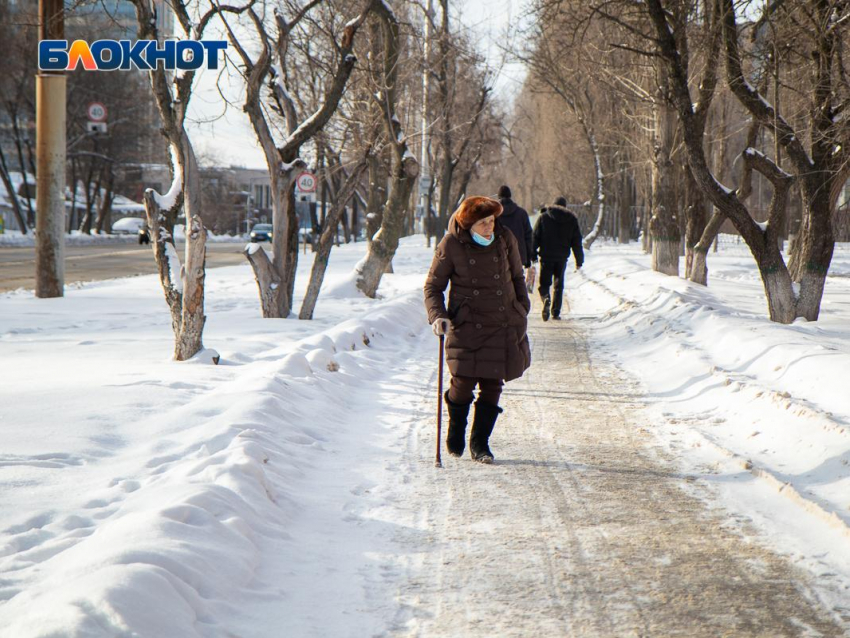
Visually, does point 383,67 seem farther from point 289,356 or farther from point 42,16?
point 289,356

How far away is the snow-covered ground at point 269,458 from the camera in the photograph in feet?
12.2

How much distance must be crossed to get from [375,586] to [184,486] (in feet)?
4.35

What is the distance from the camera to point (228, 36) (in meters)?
12.6

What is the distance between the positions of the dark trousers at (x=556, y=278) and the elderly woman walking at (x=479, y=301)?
848 centimetres

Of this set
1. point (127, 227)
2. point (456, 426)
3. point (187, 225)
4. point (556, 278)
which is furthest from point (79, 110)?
point (456, 426)

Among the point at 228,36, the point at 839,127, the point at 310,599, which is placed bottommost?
the point at 310,599

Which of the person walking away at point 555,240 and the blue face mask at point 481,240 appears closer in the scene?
the blue face mask at point 481,240

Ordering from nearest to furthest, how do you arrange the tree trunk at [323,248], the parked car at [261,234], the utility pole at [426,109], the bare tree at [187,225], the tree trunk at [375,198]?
the bare tree at [187,225] < the tree trunk at [323,248] < the utility pole at [426,109] < the tree trunk at [375,198] < the parked car at [261,234]

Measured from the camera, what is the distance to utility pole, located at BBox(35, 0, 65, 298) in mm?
16234

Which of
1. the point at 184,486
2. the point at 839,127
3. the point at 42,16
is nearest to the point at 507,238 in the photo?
the point at 184,486

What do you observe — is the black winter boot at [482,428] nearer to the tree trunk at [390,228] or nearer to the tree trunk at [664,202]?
the tree trunk at [390,228]

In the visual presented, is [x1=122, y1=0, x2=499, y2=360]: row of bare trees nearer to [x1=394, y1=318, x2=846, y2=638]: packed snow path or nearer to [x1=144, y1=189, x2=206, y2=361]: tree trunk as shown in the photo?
[x1=144, y1=189, x2=206, y2=361]: tree trunk

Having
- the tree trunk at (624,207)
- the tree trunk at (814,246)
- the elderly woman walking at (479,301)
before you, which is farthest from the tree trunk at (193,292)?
the tree trunk at (624,207)

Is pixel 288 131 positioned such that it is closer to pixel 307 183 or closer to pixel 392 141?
pixel 392 141
